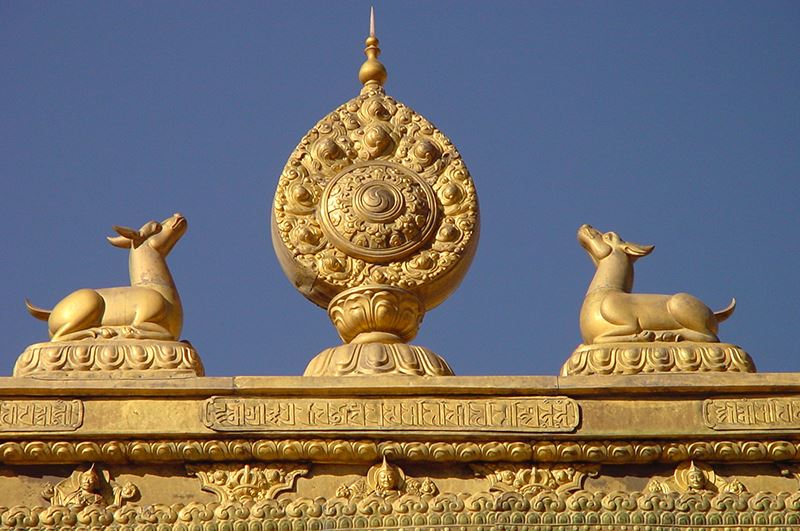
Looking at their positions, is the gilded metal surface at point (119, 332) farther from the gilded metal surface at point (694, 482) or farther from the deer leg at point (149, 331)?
the gilded metal surface at point (694, 482)

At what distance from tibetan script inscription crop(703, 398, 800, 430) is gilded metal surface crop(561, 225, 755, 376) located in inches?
11.6

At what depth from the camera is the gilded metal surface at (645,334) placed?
1388cm

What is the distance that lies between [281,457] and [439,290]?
5.63 feet

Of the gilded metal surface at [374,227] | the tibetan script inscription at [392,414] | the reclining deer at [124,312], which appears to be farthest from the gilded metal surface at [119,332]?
the gilded metal surface at [374,227]

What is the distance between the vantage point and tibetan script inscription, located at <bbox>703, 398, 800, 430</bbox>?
13.6m

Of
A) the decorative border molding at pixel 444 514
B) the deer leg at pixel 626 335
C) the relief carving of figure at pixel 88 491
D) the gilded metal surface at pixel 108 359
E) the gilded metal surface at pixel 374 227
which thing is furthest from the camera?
the gilded metal surface at pixel 374 227

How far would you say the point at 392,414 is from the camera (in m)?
13.5

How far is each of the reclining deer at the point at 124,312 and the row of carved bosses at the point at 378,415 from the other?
65cm

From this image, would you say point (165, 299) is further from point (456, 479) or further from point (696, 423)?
point (696, 423)

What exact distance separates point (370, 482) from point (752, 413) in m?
2.38

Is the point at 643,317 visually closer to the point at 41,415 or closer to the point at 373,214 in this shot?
the point at 373,214

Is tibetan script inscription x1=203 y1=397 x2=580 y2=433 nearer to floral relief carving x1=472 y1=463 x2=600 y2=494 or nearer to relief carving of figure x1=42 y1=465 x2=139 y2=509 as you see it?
floral relief carving x1=472 y1=463 x2=600 y2=494

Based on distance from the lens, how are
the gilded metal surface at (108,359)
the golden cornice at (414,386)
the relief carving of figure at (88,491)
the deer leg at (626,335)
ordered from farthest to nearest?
the deer leg at (626,335)
the gilded metal surface at (108,359)
the golden cornice at (414,386)
the relief carving of figure at (88,491)

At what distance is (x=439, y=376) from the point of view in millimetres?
13633
